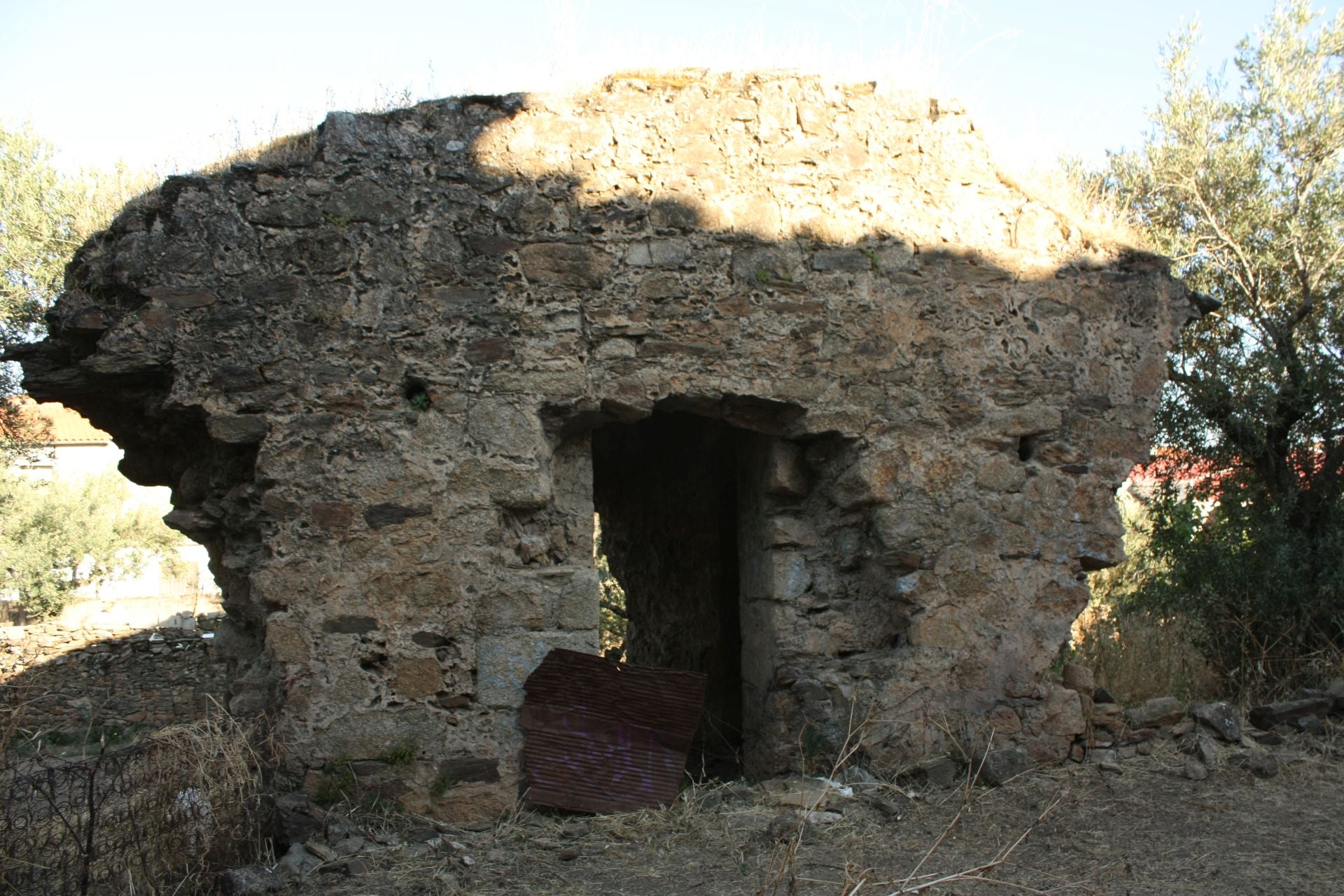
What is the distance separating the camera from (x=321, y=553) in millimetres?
4020

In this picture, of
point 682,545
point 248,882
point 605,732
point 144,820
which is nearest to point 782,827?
point 605,732

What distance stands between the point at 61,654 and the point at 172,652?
3.41 feet

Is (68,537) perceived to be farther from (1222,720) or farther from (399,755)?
(1222,720)

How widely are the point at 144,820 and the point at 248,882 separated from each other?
0.37 metres

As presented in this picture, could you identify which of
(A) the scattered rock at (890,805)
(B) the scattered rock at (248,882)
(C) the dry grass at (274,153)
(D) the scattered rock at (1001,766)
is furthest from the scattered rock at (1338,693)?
(C) the dry grass at (274,153)

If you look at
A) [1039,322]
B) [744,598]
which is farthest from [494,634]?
[1039,322]

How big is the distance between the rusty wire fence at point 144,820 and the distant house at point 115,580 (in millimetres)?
1441

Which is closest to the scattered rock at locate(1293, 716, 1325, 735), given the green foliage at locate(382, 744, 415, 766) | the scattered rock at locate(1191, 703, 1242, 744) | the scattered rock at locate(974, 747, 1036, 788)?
the scattered rock at locate(1191, 703, 1242, 744)

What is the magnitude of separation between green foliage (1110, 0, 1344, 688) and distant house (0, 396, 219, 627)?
6132 mm

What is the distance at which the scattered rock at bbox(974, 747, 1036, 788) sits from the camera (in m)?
4.41

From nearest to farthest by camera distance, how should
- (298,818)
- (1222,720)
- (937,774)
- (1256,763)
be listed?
1. (298,818)
2. (937,774)
3. (1256,763)
4. (1222,720)

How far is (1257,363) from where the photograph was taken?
6676 millimetres

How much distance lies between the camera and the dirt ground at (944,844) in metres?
3.44

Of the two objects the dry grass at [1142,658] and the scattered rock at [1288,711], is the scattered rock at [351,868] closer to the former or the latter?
the dry grass at [1142,658]
